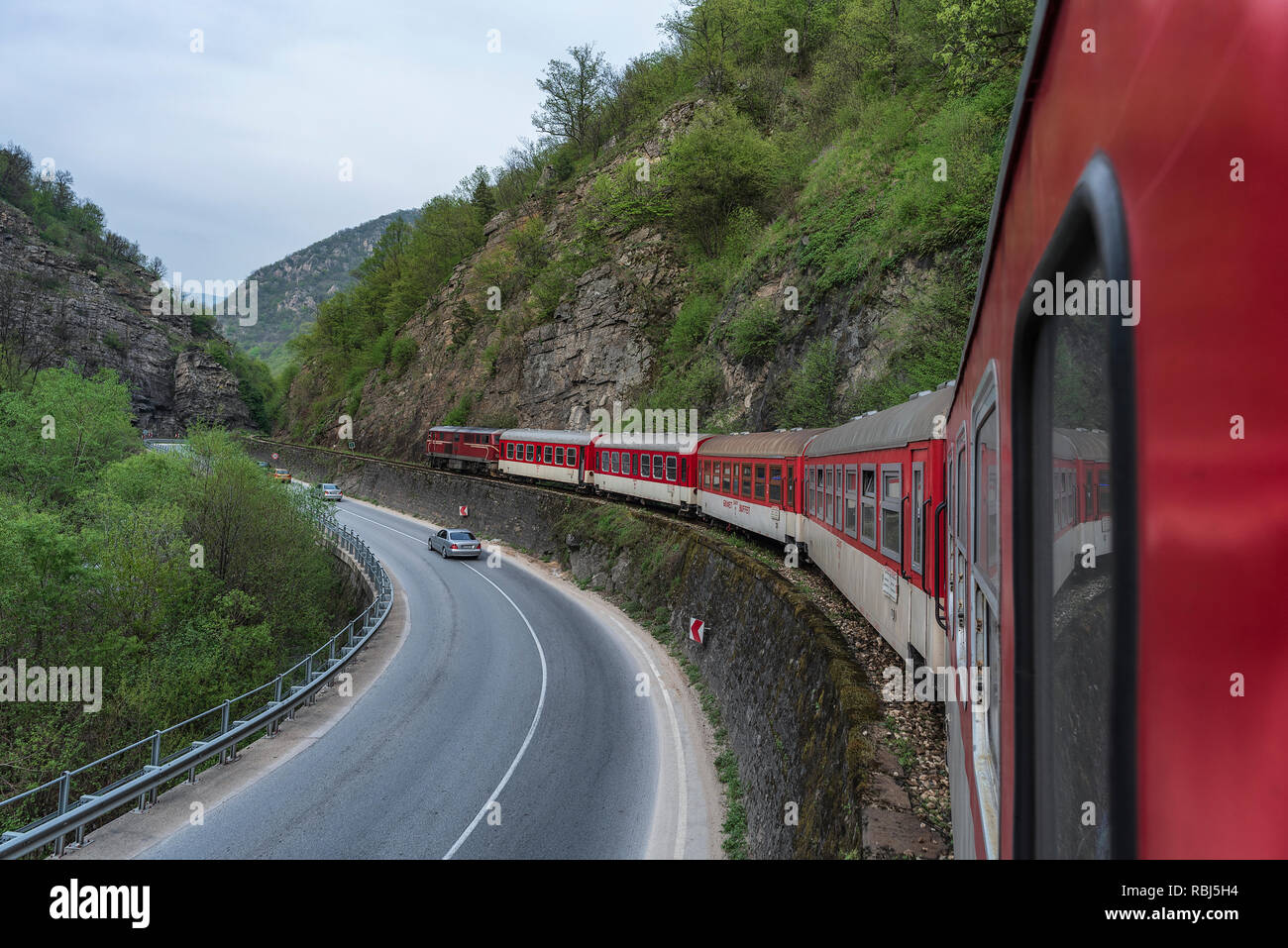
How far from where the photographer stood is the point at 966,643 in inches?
165

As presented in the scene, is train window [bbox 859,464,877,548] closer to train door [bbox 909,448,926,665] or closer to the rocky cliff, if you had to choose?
train door [bbox 909,448,926,665]

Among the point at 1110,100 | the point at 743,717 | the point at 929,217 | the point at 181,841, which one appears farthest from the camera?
the point at 929,217

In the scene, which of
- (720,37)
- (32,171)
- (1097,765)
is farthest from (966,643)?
(32,171)

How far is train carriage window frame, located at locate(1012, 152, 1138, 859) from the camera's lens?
1.13 metres

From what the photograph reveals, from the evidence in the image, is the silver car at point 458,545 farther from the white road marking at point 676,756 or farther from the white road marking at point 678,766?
the white road marking at point 678,766

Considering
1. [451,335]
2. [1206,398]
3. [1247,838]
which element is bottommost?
[1247,838]

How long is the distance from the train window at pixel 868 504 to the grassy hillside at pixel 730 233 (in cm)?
844

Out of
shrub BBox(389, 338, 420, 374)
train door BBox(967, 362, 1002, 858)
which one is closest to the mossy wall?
train door BBox(967, 362, 1002, 858)

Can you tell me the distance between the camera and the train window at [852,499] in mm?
11602

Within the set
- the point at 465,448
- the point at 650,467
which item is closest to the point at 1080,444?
the point at 650,467

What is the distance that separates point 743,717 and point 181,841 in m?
9.25

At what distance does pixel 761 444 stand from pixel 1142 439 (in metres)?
18.8

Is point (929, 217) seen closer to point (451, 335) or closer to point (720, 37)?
point (720, 37)

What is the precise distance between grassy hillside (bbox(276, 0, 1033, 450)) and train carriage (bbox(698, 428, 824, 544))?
4.20 metres
